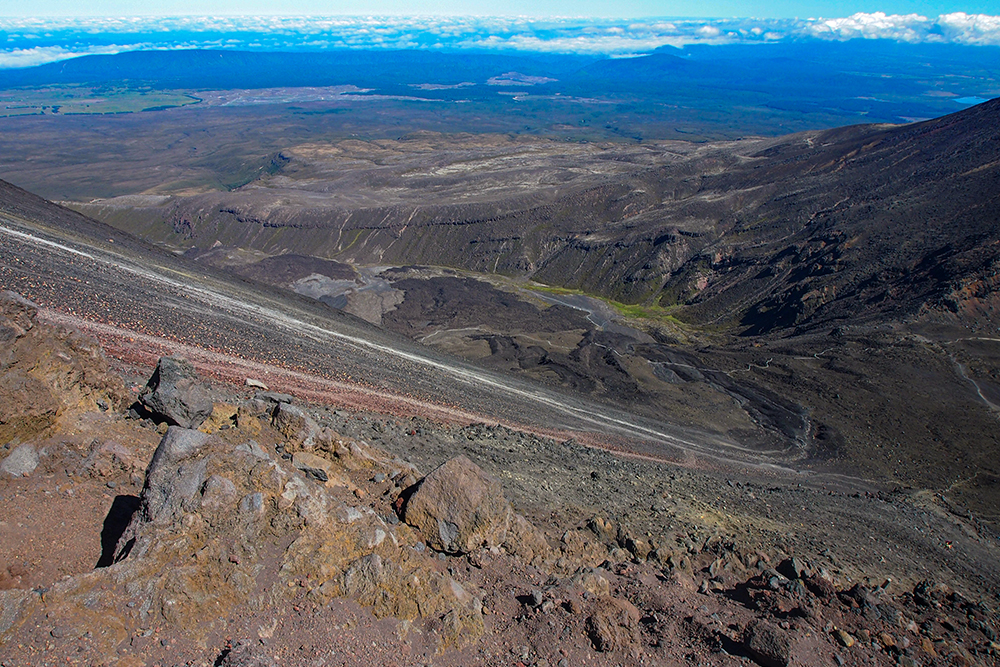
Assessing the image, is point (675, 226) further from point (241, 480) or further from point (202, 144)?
point (202, 144)

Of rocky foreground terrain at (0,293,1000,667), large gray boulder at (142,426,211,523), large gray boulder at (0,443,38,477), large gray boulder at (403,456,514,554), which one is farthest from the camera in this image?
large gray boulder at (403,456,514,554)

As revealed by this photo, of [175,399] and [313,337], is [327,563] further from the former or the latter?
[313,337]

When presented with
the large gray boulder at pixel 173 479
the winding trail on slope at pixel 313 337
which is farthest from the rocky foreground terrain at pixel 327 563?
the winding trail on slope at pixel 313 337

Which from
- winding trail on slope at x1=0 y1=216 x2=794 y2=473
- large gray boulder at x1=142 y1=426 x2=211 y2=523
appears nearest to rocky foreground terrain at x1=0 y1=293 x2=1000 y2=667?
large gray boulder at x1=142 y1=426 x2=211 y2=523

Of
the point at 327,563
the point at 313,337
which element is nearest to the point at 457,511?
the point at 327,563

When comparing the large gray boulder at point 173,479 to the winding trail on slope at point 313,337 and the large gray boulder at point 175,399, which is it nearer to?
the large gray boulder at point 175,399

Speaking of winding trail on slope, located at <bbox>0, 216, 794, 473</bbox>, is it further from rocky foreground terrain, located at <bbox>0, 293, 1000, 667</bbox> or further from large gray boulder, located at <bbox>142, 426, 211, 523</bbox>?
large gray boulder, located at <bbox>142, 426, 211, 523</bbox>
